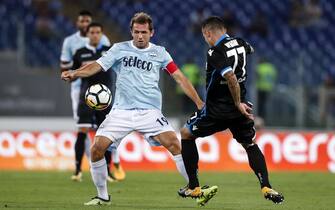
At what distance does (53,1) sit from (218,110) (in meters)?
12.6

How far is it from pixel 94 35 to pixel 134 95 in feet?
12.8

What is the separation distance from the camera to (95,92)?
8.88 meters

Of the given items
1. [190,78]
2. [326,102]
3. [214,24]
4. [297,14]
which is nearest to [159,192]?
[214,24]

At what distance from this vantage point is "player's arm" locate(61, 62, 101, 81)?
28.0 feet

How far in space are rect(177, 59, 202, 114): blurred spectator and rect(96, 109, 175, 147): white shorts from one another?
372 inches

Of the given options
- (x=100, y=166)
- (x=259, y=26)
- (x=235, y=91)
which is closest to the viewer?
(x=235, y=91)

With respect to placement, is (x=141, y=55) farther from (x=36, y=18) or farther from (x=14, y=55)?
(x=36, y=18)

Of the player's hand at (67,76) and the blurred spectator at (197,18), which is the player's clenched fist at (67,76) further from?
the blurred spectator at (197,18)

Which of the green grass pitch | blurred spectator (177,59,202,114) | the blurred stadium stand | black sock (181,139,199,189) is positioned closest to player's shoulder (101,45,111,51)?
the green grass pitch

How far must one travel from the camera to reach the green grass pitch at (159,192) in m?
8.87

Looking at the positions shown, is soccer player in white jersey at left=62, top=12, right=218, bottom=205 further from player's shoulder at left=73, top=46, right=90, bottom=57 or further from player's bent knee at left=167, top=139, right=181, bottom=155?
player's shoulder at left=73, top=46, right=90, bottom=57

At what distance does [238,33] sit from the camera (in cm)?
2044

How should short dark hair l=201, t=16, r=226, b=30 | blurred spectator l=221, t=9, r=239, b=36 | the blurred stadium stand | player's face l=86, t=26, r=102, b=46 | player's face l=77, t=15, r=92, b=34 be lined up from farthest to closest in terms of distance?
blurred spectator l=221, t=9, r=239, b=36 → the blurred stadium stand → player's face l=77, t=15, r=92, b=34 → player's face l=86, t=26, r=102, b=46 → short dark hair l=201, t=16, r=226, b=30

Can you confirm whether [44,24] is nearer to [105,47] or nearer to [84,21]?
[84,21]
